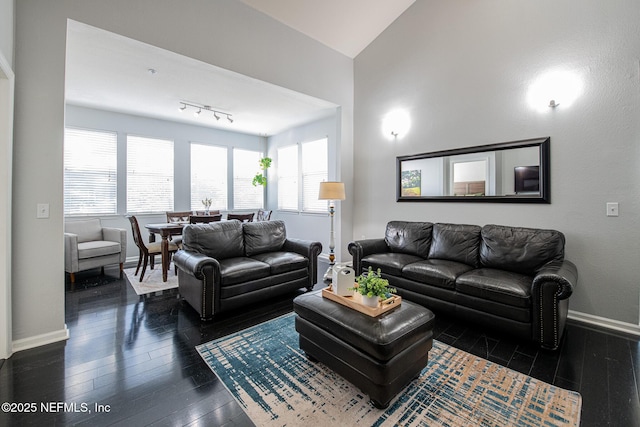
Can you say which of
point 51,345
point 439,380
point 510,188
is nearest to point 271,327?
point 439,380

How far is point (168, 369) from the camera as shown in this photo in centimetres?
210

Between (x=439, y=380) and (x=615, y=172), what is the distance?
2717mm

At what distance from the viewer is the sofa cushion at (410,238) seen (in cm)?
386

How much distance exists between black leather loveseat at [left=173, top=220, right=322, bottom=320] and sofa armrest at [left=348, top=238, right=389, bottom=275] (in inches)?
19.8

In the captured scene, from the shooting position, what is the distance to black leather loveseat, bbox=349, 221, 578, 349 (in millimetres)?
2367

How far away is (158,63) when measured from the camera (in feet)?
12.1

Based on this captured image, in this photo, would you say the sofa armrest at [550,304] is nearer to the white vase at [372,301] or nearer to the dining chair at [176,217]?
the white vase at [372,301]

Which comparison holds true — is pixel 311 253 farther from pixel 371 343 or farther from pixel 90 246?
pixel 90 246

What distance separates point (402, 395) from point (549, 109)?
3343 millimetres

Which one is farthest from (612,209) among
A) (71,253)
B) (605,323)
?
(71,253)

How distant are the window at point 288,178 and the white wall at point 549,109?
2.93 meters

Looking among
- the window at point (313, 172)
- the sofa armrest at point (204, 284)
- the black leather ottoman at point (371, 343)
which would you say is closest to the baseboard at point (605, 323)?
the black leather ottoman at point (371, 343)

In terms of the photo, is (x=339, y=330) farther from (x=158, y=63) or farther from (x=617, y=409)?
(x=158, y=63)

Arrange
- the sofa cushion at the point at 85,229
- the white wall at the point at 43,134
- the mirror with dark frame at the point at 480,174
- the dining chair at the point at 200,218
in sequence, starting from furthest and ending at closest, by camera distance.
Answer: the dining chair at the point at 200,218 < the sofa cushion at the point at 85,229 < the mirror with dark frame at the point at 480,174 < the white wall at the point at 43,134
